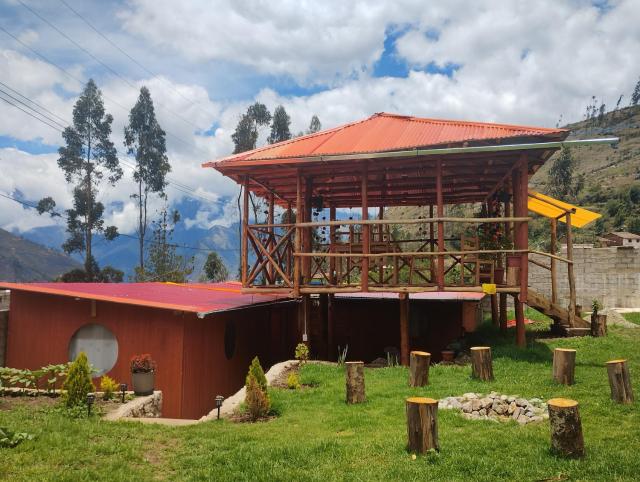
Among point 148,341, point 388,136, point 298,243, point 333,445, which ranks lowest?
point 333,445

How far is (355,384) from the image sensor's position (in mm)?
8234

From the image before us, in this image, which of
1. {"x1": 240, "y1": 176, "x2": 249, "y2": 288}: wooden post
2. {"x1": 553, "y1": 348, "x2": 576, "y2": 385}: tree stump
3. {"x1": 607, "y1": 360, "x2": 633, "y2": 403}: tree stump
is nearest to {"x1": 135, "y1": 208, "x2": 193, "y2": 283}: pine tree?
{"x1": 240, "y1": 176, "x2": 249, "y2": 288}: wooden post

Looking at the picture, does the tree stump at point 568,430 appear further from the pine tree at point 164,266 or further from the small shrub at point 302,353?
the pine tree at point 164,266

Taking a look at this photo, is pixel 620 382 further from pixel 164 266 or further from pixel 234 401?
pixel 164 266

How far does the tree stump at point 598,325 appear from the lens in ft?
41.2

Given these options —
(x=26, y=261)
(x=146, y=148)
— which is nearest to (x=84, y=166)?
(x=146, y=148)

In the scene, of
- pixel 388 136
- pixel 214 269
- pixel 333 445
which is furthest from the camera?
pixel 214 269

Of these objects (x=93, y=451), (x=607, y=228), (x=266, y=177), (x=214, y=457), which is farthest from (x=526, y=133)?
(x=607, y=228)

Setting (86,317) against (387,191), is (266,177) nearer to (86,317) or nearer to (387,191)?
(387,191)

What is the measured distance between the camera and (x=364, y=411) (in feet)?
25.5

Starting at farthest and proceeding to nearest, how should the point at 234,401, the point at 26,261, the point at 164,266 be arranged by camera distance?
1. the point at 26,261
2. the point at 164,266
3. the point at 234,401

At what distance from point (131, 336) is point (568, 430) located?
903 cm

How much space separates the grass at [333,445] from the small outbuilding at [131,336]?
121 inches

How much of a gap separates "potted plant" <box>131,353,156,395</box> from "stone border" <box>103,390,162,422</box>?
18 centimetres
